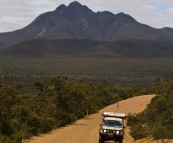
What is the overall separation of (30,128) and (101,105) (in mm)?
25720

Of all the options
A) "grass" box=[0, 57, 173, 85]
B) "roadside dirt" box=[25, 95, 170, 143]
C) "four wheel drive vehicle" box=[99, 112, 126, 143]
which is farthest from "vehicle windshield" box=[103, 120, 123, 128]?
"grass" box=[0, 57, 173, 85]

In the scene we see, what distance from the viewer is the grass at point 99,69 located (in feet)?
355

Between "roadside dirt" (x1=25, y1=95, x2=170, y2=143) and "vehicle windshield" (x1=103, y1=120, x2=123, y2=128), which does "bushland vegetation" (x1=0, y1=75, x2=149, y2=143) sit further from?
"vehicle windshield" (x1=103, y1=120, x2=123, y2=128)

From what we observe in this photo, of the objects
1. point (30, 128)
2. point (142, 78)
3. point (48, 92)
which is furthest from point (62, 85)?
point (142, 78)

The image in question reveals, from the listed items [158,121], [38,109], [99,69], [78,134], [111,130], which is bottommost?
[78,134]

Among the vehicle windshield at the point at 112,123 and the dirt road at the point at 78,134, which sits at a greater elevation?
the vehicle windshield at the point at 112,123

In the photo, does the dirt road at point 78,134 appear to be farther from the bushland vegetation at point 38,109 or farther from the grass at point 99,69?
the grass at point 99,69

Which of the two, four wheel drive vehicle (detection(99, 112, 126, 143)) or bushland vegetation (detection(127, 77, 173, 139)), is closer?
four wheel drive vehicle (detection(99, 112, 126, 143))

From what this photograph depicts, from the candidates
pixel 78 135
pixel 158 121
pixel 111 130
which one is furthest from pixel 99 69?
pixel 111 130

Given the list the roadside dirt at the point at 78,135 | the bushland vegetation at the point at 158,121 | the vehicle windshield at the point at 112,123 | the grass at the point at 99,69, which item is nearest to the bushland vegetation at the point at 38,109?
the roadside dirt at the point at 78,135

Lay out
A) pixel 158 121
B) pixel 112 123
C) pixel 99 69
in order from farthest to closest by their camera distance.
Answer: pixel 99 69 < pixel 158 121 < pixel 112 123

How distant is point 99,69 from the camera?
125 meters

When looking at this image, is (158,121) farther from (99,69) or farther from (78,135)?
(99,69)

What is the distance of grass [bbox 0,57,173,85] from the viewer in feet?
355
